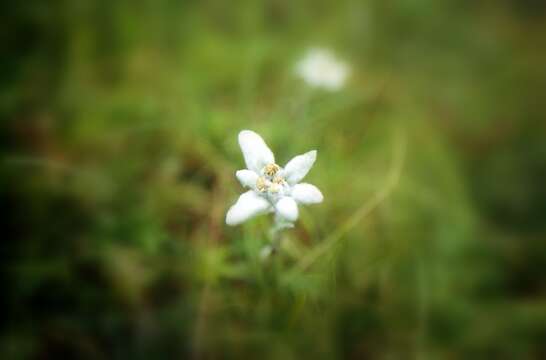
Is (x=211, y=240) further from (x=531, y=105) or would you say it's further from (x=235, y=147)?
(x=531, y=105)

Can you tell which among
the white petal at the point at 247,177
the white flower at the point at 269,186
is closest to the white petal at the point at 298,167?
the white flower at the point at 269,186

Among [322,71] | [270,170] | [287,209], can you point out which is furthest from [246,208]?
[322,71]

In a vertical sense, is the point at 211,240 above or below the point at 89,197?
below

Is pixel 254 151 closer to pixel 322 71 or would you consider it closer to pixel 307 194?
pixel 307 194

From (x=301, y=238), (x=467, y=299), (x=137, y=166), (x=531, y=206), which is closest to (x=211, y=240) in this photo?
(x=301, y=238)

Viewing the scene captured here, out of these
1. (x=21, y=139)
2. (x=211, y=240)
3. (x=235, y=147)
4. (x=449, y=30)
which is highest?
(x=449, y=30)

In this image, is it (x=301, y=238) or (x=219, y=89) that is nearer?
(x=301, y=238)

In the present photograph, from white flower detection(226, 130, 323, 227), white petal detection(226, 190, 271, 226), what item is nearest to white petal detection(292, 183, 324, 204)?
white flower detection(226, 130, 323, 227)
